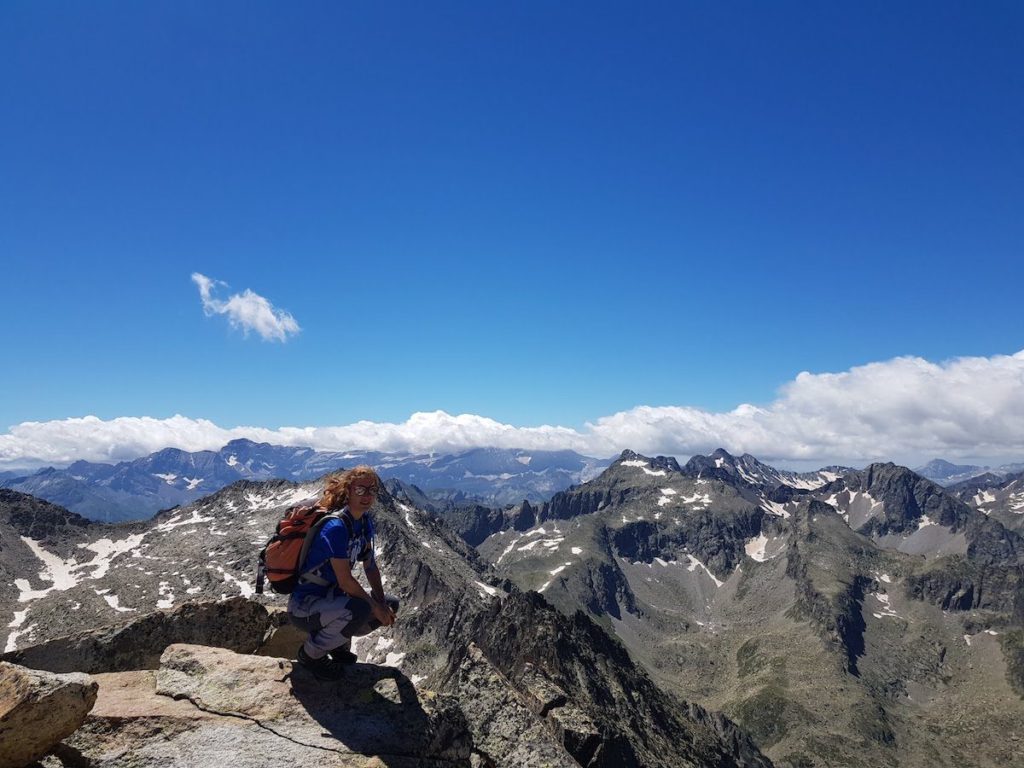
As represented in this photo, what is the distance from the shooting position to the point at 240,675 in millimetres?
12680

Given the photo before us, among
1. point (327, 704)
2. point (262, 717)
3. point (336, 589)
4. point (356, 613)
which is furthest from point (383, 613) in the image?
point (262, 717)

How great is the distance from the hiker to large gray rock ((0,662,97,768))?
153 inches

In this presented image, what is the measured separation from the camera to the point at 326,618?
12547mm

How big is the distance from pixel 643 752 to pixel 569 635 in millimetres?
49906

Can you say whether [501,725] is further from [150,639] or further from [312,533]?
[150,639]

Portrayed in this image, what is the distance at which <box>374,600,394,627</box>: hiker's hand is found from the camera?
13117 millimetres

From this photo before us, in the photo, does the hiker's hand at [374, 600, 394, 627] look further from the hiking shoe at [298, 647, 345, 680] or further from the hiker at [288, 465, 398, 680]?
the hiking shoe at [298, 647, 345, 680]

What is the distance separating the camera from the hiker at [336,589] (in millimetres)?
12406

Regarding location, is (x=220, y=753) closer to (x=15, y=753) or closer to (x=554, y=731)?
(x=15, y=753)

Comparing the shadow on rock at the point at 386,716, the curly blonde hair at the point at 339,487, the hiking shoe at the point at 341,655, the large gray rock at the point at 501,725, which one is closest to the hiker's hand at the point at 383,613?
the hiking shoe at the point at 341,655

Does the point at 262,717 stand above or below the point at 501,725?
above

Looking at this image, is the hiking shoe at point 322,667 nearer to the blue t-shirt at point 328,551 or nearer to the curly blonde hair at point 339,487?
the blue t-shirt at point 328,551

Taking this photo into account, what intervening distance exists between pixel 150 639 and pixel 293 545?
10194mm

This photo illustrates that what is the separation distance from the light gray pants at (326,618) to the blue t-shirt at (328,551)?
0.18 m
